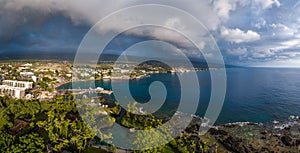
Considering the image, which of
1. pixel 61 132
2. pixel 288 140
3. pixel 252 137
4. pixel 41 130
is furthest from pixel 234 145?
pixel 41 130

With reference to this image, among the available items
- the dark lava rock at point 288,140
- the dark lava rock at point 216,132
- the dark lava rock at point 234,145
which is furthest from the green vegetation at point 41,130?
the dark lava rock at point 288,140

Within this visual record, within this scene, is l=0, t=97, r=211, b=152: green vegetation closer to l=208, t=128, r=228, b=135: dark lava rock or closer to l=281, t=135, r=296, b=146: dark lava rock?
l=208, t=128, r=228, b=135: dark lava rock

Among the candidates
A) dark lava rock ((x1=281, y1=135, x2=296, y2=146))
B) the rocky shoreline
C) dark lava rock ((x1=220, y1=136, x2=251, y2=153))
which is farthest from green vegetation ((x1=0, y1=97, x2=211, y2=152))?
dark lava rock ((x1=281, y1=135, x2=296, y2=146))

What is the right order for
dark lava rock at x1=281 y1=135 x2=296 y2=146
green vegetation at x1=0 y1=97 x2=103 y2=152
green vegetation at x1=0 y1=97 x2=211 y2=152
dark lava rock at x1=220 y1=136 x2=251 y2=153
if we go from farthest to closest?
1. dark lava rock at x1=281 y1=135 x2=296 y2=146
2. dark lava rock at x1=220 y1=136 x2=251 y2=153
3. green vegetation at x1=0 y1=97 x2=211 y2=152
4. green vegetation at x1=0 y1=97 x2=103 y2=152

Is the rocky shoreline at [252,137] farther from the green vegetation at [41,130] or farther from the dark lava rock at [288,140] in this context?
the green vegetation at [41,130]

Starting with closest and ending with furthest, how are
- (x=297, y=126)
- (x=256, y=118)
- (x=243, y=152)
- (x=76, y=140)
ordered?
(x=76, y=140) → (x=243, y=152) → (x=297, y=126) → (x=256, y=118)

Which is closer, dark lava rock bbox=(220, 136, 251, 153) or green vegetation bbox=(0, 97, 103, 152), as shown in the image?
green vegetation bbox=(0, 97, 103, 152)

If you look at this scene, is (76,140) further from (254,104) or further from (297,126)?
(254,104)

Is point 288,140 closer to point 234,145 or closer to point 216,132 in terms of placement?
point 234,145

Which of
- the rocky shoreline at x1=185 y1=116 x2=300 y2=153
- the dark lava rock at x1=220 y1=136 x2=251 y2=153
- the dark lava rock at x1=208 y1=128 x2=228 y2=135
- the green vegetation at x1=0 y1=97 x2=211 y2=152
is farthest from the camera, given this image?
the dark lava rock at x1=208 y1=128 x2=228 y2=135

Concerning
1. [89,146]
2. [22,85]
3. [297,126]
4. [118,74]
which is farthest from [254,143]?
[118,74]

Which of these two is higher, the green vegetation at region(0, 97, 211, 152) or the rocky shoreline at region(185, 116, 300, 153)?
the green vegetation at region(0, 97, 211, 152)
